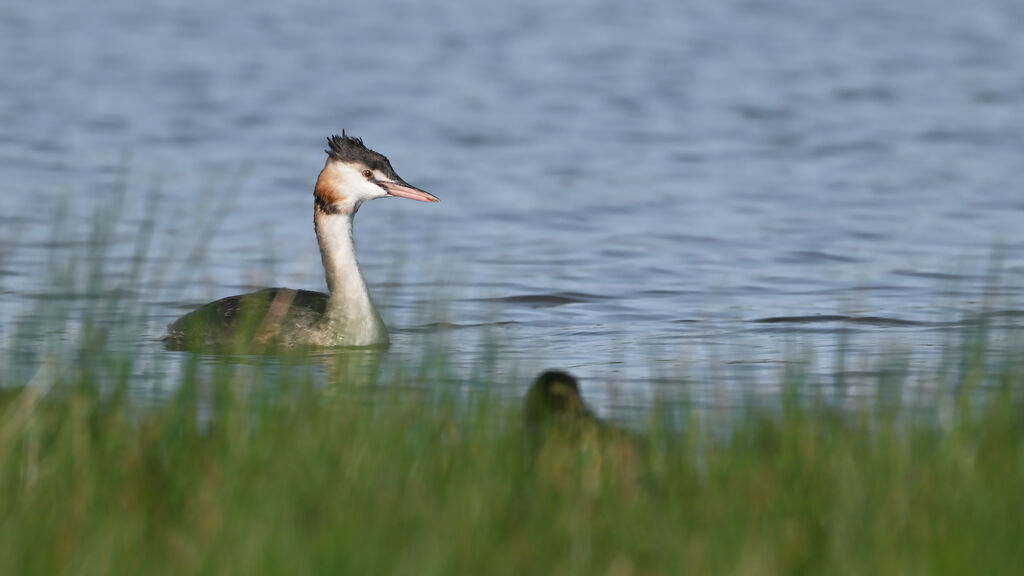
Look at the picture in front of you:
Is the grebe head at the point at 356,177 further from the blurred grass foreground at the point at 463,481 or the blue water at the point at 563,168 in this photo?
the blurred grass foreground at the point at 463,481

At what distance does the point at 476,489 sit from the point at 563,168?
13353 millimetres

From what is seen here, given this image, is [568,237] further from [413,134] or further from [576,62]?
[576,62]

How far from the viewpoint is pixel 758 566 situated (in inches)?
205

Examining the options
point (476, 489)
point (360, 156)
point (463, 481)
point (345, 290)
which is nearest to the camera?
point (476, 489)

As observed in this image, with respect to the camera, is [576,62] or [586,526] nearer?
[586,526]

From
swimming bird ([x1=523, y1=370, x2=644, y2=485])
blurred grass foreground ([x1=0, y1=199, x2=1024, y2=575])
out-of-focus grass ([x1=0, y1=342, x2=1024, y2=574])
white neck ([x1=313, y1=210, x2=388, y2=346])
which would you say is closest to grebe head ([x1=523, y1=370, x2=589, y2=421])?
swimming bird ([x1=523, y1=370, x2=644, y2=485])

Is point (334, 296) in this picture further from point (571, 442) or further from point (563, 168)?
point (563, 168)

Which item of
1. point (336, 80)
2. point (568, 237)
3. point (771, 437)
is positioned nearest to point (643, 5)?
point (336, 80)

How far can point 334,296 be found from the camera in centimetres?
1122

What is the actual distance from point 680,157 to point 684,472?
43.9 feet

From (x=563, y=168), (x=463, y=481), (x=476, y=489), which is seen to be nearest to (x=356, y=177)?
(x=463, y=481)

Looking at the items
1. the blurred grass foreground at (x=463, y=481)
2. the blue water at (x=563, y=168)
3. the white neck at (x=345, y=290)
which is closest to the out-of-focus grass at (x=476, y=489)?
the blurred grass foreground at (x=463, y=481)

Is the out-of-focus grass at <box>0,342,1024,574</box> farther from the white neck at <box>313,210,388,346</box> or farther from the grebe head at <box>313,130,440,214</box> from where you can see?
the grebe head at <box>313,130,440,214</box>

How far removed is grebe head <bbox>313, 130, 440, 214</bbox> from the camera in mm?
11328
